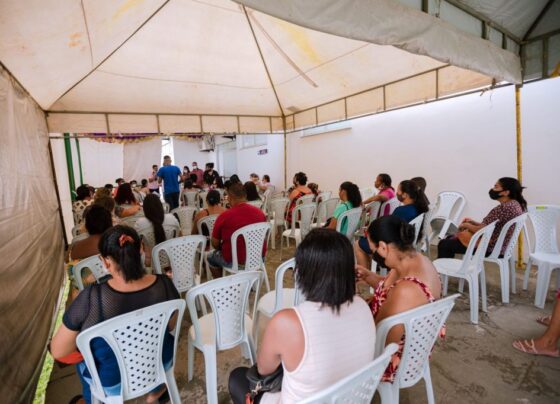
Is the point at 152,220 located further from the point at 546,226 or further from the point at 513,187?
the point at 546,226

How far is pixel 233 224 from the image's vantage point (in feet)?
9.31

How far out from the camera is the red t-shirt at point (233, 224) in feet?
9.32

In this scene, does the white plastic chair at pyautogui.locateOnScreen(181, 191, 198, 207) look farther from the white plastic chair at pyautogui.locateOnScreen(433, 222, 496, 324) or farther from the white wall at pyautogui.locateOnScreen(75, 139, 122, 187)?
the white wall at pyautogui.locateOnScreen(75, 139, 122, 187)

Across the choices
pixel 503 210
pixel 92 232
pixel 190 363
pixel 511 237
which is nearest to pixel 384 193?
pixel 503 210

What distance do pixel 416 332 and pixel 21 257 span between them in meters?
2.71

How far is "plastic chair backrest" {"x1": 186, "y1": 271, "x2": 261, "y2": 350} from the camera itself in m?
1.65

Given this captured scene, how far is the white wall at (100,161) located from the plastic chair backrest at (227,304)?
11.4 metres

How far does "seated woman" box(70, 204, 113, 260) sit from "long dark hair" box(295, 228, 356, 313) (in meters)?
1.95

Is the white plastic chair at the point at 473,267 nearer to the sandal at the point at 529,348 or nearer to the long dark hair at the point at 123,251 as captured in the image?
the sandal at the point at 529,348

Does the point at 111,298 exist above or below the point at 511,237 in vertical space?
above

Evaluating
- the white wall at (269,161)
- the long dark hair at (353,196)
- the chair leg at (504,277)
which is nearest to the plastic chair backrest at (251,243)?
the long dark hair at (353,196)

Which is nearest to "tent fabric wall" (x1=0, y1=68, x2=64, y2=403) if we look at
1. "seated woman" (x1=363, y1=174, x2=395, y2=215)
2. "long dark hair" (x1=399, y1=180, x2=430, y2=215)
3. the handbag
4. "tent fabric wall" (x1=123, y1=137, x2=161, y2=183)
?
the handbag

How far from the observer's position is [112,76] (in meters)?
4.72

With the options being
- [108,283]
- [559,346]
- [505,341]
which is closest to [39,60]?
[108,283]
